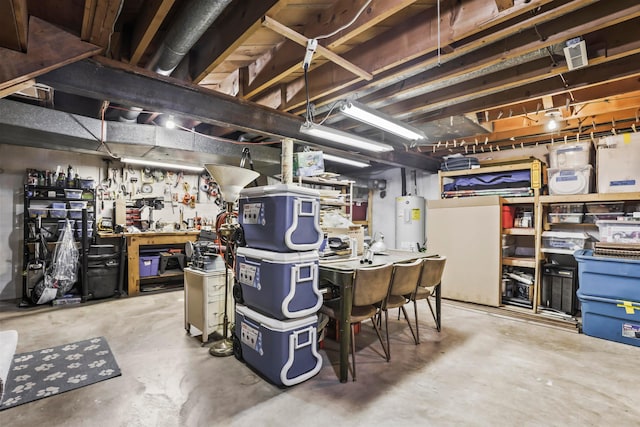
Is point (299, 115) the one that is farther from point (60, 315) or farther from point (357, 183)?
point (60, 315)

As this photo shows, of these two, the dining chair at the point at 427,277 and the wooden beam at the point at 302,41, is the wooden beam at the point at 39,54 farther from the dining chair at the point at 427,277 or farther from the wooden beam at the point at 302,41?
the dining chair at the point at 427,277

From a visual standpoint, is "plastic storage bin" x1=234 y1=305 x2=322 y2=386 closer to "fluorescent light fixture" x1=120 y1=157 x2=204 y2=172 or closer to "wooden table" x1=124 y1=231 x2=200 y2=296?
"wooden table" x1=124 y1=231 x2=200 y2=296

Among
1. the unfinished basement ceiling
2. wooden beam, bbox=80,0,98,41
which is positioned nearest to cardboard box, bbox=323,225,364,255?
the unfinished basement ceiling

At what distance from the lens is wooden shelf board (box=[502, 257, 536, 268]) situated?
440cm

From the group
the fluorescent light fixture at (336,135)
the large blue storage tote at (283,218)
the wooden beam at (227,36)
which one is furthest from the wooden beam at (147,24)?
the fluorescent light fixture at (336,135)

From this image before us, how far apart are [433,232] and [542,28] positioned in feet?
11.2

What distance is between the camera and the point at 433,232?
518cm

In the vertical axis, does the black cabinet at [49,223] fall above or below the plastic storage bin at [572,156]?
below

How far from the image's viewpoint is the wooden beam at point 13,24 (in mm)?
1634

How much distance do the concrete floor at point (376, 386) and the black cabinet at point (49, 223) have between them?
101 cm

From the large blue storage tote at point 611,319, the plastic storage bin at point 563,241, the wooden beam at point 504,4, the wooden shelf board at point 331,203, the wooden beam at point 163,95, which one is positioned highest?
the wooden beam at point 504,4

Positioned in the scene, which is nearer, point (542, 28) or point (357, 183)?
point (542, 28)

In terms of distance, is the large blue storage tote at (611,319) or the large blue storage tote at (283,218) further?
the large blue storage tote at (611,319)

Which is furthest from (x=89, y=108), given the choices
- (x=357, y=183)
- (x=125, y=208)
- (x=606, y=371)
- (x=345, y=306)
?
(x=606, y=371)
